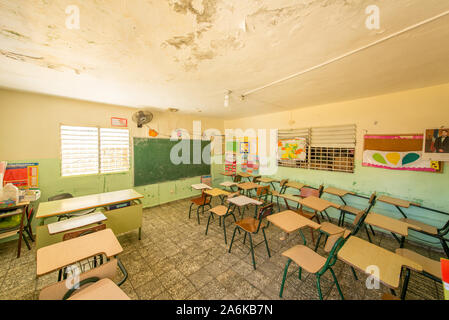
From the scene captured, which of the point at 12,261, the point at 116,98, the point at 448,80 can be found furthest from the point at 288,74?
the point at 12,261

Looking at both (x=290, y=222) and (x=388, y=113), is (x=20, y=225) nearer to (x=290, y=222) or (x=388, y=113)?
(x=290, y=222)

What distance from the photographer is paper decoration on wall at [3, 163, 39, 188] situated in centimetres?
282

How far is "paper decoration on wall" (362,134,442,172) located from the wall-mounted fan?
521 centimetres

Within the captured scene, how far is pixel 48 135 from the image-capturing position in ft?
10.4

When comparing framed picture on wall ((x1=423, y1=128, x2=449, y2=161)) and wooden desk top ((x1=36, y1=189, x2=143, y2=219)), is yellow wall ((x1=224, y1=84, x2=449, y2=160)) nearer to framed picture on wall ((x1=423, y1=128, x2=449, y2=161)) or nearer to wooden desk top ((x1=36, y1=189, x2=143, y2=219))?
framed picture on wall ((x1=423, y1=128, x2=449, y2=161))

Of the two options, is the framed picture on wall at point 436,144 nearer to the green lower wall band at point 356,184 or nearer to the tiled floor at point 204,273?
the green lower wall band at point 356,184

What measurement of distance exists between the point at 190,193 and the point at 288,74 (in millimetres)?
4546

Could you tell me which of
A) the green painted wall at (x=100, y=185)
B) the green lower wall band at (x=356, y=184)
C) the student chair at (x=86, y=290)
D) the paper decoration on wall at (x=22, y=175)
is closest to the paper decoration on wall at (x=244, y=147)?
the green lower wall band at (x=356, y=184)

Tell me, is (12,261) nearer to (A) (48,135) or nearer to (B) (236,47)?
(A) (48,135)

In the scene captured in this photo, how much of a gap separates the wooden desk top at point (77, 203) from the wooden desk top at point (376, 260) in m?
3.39

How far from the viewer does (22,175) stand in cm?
292

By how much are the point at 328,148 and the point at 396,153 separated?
45.7 inches

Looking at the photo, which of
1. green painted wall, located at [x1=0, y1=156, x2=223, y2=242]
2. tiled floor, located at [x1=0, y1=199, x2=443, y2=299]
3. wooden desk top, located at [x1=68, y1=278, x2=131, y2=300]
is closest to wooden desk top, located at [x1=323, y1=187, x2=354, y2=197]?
tiled floor, located at [x1=0, y1=199, x2=443, y2=299]
